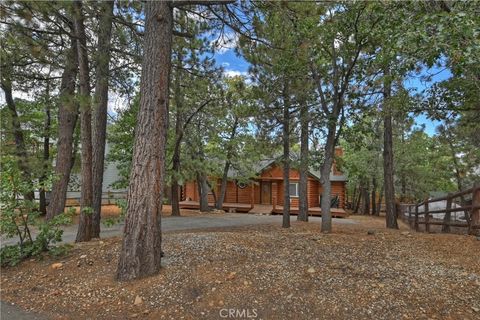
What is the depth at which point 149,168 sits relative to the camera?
14.1 feet

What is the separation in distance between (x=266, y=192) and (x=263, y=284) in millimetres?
21982

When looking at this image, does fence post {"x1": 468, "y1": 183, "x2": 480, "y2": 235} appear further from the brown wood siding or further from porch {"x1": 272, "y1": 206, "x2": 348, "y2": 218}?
the brown wood siding

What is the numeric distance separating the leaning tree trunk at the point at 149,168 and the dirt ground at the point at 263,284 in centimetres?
29

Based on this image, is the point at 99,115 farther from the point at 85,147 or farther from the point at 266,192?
the point at 266,192

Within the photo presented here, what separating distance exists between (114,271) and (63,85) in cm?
663

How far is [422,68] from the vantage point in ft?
21.6

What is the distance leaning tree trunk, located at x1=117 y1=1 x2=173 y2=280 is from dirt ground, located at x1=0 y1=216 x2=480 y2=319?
29cm

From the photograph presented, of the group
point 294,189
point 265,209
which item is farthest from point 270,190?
point 265,209

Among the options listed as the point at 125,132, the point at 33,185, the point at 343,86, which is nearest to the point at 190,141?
the point at 125,132

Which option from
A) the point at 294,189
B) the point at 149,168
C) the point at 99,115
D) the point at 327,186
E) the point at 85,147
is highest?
the point at 99,115

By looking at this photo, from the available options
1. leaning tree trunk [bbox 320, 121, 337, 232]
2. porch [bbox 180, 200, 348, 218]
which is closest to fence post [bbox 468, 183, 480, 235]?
leaning tree trunk [bbox 320, 121, 337, 232]

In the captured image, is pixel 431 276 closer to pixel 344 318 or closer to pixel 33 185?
pixel 344 318

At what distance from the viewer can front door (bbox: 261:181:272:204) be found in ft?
83.9

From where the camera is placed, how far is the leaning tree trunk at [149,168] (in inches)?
167
